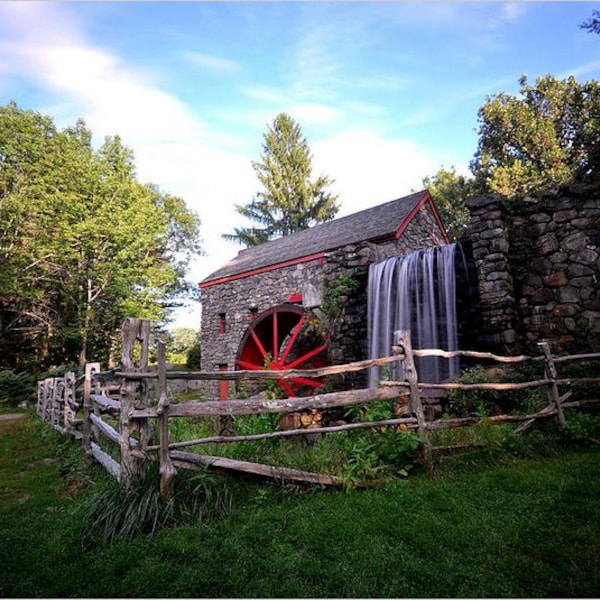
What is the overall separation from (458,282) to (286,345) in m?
6.55

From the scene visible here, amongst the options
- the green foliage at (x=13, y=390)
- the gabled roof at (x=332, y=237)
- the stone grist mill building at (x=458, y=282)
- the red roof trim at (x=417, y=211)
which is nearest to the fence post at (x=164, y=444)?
the stone grist mill building at (x=458, y=282)

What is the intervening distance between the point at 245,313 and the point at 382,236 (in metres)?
5.32

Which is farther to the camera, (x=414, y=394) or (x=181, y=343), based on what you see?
(x=181, y=343)

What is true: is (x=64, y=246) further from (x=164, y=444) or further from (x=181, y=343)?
(x=164, y=444)

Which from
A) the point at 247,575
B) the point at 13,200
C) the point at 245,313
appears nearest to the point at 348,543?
the point at 247,575

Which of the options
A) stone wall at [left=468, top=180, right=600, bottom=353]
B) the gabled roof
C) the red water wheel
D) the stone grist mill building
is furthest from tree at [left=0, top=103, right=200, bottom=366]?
stone wall at [left=468, top=180, right=600, bottom=353]

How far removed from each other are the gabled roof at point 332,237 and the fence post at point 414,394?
21.9 feet

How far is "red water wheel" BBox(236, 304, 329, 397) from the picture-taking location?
10.6 metres

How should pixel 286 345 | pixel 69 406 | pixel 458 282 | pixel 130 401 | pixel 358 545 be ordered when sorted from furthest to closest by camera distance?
1. pixel 286 345
2. pixel 69 406
3. pixel 458 282
4. pixel 130 401
5. pixel 358 545

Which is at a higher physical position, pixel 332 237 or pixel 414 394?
pixel 332 237

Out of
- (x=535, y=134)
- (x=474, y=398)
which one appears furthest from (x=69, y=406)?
(x=535, y=134)

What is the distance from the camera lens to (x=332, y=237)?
39.6ft

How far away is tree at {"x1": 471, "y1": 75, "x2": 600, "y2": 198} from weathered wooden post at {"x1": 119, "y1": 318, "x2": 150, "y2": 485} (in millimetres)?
17862

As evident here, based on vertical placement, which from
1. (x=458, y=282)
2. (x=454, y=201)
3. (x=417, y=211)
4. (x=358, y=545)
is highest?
(x=454, y=201)
